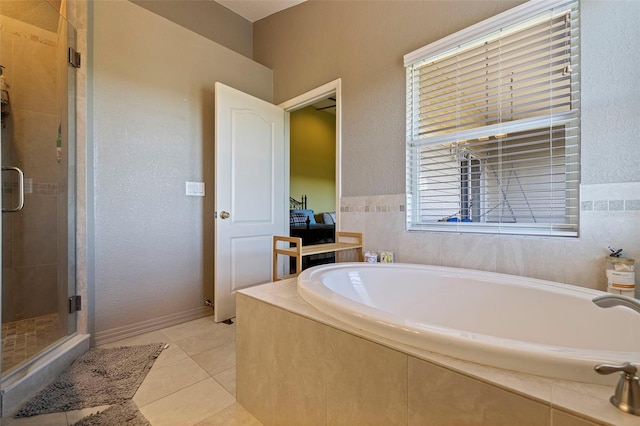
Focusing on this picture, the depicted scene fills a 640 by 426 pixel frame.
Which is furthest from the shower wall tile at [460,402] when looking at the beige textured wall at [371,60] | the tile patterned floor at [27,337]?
the tile patterned floor at [27,337]

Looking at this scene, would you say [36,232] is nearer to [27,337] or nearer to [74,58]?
[27,337]

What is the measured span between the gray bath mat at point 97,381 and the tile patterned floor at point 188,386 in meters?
0.05

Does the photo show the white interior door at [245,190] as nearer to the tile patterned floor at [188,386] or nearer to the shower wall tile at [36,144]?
the tile patterned floor at [188,386]

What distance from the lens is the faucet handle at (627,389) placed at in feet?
1.64

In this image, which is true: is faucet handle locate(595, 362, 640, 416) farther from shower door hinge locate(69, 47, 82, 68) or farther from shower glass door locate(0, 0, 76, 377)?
shower door hinge locate(69, 47, 82, 68)

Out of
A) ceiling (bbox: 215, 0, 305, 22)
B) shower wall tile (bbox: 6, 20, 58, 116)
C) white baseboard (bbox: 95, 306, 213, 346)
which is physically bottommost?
white baseboard (bbox: 95, 306, 213, 346)

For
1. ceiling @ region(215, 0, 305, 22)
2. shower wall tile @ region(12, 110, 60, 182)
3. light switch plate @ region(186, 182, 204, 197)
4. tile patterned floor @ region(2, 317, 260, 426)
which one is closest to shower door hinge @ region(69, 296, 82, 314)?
tile patterned floor @ region(2, 317, 260, 426)

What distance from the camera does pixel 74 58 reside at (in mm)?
1787

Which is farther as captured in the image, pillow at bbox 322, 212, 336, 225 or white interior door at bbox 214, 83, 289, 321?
pillow at bbox 322, 212, 336, 225

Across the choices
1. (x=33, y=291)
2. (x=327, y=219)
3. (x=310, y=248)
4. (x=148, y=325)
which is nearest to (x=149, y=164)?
(x=33, y=291)

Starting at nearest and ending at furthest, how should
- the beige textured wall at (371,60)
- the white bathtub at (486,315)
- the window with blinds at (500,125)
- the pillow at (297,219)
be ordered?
the white bathtub at (486,315), the window with blinds at (500,125), the beige textured wall at (371,60), the pillow at (297,219)

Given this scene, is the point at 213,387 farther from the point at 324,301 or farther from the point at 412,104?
the point at 412,104

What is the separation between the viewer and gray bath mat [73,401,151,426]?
1175mm

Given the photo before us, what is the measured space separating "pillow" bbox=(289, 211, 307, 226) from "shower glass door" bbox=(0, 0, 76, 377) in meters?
2.47
